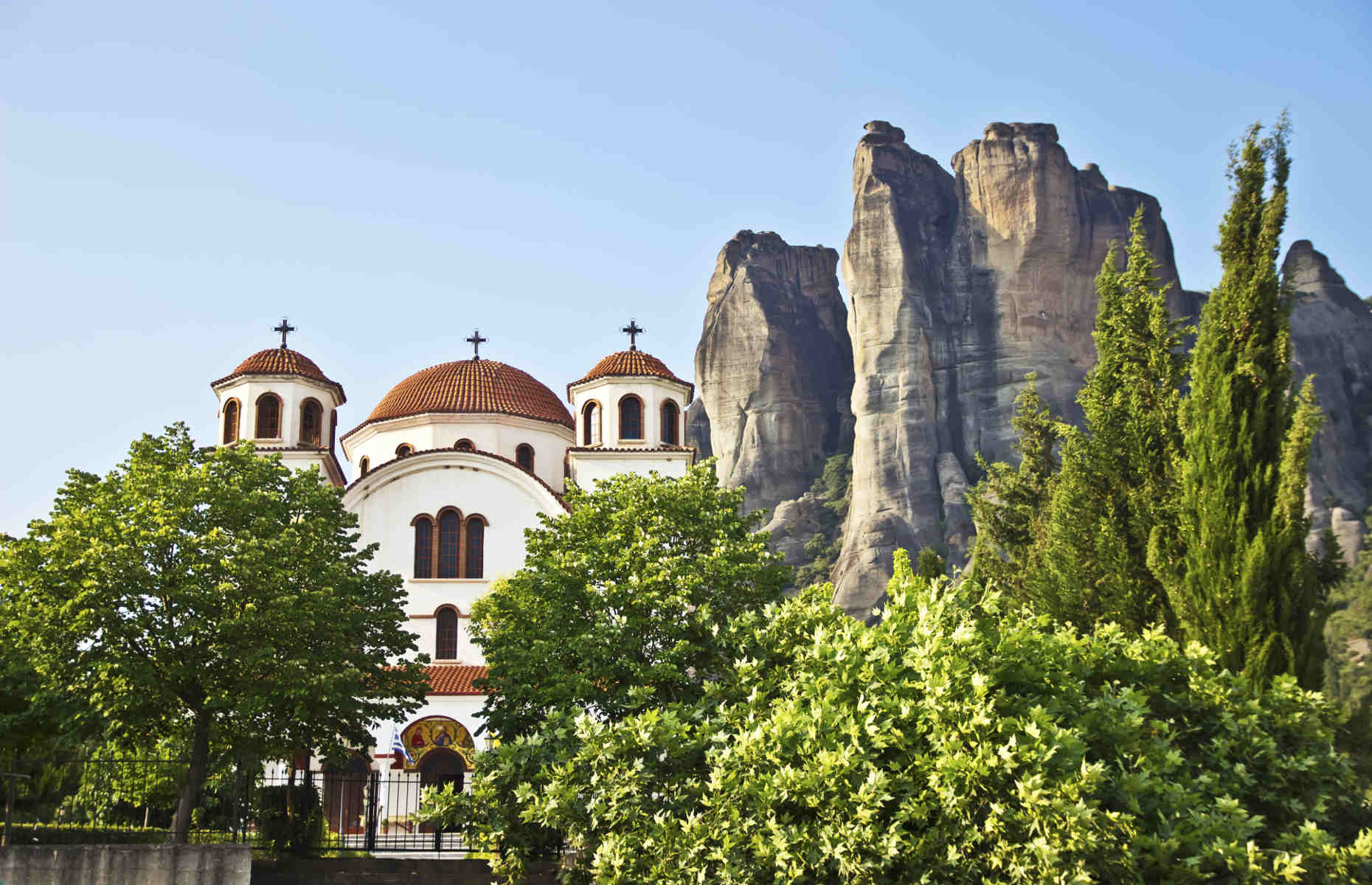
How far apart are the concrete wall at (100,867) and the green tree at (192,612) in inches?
71.9

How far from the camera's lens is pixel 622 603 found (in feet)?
65.5

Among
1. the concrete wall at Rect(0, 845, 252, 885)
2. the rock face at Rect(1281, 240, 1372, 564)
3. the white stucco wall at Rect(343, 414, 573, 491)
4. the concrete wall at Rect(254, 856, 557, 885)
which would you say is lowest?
the concrete wall at Rect(254, 856, 557, 885)

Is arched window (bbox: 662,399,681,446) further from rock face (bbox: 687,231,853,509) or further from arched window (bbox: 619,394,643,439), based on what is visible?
rock face (bbox: 687,231,853,509)

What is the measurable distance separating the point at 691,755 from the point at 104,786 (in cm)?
1384

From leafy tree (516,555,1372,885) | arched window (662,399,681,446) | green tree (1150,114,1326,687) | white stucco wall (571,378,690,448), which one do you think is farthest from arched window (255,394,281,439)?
green tree (1150,114,1326,687)

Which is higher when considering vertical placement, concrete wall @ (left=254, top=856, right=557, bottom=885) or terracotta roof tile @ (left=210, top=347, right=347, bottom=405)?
terracotta roof tile @ (left=210, top=347, right=347, bottom=405)

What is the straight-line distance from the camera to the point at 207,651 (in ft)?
65.2

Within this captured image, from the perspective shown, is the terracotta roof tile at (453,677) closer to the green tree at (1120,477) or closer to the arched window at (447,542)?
the arched window at (447,542)

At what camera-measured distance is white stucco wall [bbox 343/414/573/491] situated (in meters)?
37.3

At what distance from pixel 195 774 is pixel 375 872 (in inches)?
154

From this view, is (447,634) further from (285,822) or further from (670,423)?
(285,822)

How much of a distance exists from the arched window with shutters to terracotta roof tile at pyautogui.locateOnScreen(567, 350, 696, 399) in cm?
633

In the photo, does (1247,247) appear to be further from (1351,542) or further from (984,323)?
(984,323)

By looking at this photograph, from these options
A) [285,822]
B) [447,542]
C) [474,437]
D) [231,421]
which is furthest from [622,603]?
[231,421]
